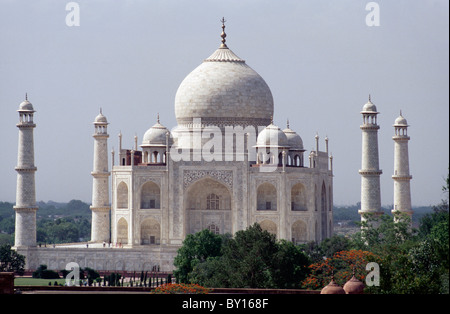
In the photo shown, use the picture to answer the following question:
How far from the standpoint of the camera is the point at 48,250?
41.0m

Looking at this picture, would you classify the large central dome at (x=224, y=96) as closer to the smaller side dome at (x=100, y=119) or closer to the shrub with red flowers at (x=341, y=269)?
the smaller side dome at (x=100, y=119)

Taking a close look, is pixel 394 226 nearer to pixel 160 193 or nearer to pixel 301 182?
pixel 301 182

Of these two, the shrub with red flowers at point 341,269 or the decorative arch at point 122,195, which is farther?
the decorative arch at point 122,195

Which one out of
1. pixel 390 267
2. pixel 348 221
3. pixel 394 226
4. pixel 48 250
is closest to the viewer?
pixel 390 267

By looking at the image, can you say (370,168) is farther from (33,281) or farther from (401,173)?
(33,281)

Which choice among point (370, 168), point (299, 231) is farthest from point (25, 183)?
point (370, 168)

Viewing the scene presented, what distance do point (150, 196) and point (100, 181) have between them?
2944 mm

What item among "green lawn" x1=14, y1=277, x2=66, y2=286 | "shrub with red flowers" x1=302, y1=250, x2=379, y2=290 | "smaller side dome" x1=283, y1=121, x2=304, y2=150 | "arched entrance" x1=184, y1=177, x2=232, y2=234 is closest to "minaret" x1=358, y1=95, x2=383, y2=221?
"smaller side dome" x1=283, y1=121, x2=304, y2=150

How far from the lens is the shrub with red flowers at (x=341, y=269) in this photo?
29.6 metres

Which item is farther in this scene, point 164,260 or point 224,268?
point 164,260

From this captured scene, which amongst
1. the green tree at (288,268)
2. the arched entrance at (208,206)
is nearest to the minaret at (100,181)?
the arched entrance at (208,206)

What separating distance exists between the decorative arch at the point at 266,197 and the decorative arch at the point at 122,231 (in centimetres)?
504
